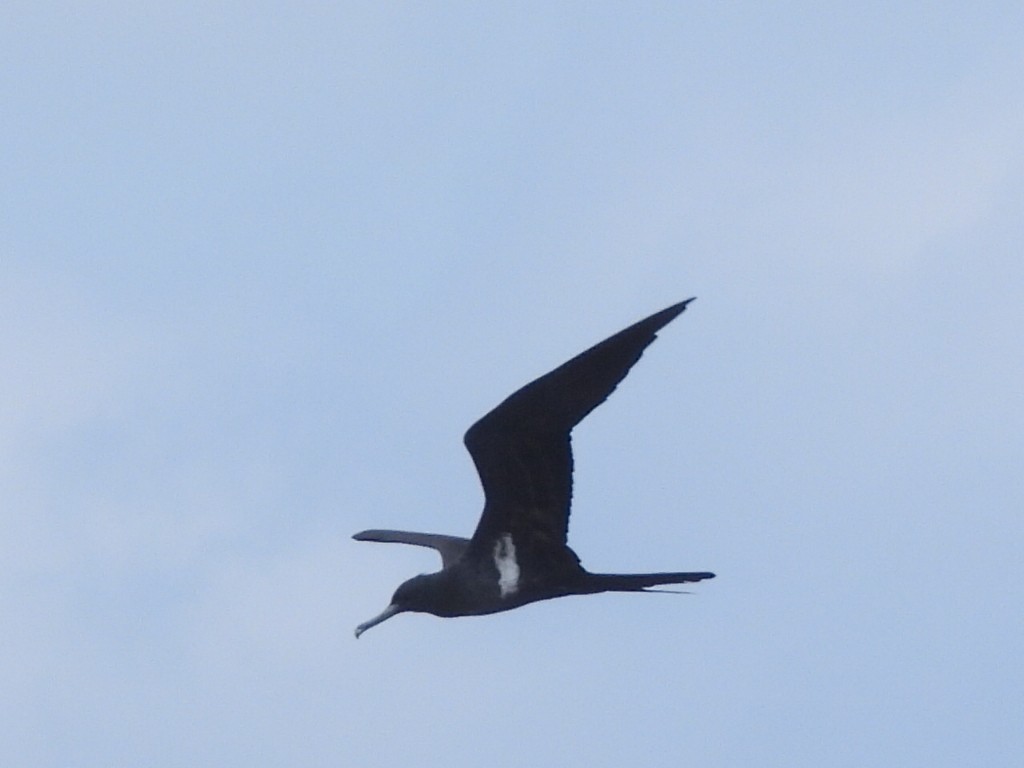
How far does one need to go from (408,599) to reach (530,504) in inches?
36.9

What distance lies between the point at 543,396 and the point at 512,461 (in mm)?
537

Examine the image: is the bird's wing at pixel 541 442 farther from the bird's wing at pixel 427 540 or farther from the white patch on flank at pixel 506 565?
the bird's wing at pixel 427 540

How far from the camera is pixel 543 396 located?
870cm

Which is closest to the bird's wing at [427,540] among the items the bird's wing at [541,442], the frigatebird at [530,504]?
the frigatebird at [530,504]

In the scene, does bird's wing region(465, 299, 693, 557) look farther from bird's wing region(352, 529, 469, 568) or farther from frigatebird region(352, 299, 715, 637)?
bird's wing region(352, 529, 469, 568)

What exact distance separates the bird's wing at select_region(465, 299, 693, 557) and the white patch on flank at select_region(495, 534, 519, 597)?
0.03m

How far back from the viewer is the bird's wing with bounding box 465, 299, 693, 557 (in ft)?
27.8

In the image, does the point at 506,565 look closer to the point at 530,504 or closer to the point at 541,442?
the point at 530,504

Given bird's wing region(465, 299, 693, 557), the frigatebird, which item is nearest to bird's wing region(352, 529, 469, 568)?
the frigatebird

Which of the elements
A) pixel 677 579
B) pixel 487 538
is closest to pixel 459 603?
pixel 487 538

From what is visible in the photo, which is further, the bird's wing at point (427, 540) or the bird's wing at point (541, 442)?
the bird's wing at point (427, 540)

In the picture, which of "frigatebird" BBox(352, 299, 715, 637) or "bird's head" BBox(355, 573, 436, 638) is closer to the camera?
"frigatebird" BBox(352, 299, 715, 637)

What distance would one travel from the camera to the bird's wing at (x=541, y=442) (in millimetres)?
8477

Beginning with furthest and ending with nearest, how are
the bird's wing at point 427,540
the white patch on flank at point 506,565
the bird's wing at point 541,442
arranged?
the bird's wing at point 427,540
the white patch on flank at point 506,565
the bird's wing at point 541,442
